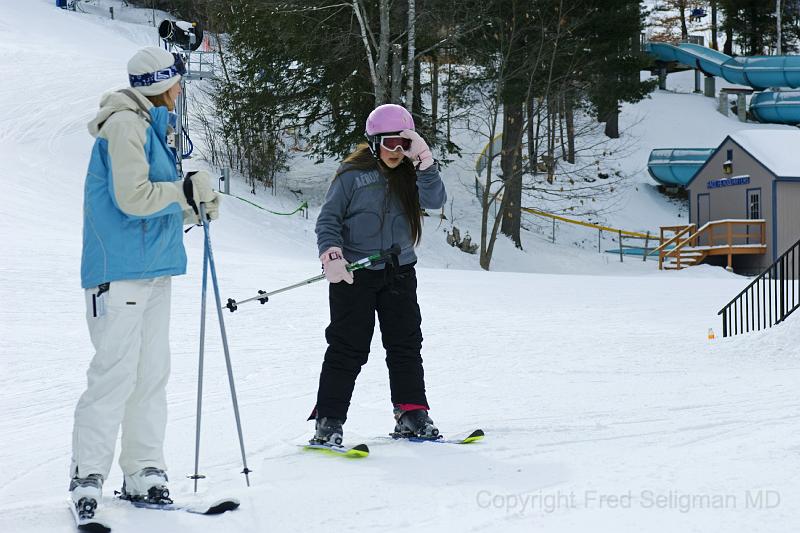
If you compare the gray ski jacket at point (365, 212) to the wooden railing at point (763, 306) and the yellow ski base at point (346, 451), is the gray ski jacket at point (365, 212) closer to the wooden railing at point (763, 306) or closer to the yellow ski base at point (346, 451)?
the yellow ski base at point (346, 451)

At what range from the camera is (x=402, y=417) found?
5227 millimetres

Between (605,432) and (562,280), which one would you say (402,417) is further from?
(562,280)

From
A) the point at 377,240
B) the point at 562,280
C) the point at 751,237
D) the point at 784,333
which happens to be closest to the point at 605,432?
the point at 377,240

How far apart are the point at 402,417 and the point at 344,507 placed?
1374 millimetres

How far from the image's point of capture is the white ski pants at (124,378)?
3.77 m

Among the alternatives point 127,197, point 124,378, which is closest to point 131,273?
point 127,197

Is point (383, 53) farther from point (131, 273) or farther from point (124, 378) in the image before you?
point (124, 378)

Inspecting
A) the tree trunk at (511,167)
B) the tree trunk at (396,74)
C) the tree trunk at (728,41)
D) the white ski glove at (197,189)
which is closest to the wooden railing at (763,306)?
the white ski glove at (197,189)

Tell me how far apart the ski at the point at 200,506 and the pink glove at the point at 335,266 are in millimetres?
1386

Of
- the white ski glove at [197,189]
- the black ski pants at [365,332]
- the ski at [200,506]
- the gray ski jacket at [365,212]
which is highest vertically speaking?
the white ski glove at [197,189]

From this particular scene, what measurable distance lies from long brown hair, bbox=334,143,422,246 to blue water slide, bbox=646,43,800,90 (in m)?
45.0

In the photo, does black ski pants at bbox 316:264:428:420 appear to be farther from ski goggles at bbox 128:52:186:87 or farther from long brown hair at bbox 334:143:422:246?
ski goggles at bbox 128:52:186:87

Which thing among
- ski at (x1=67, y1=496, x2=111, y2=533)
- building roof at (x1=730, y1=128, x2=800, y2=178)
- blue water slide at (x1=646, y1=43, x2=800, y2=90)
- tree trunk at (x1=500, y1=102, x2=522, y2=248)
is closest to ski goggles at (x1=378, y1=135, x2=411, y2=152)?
ski at (x1=67, y1=496, x2=111, y2=533)

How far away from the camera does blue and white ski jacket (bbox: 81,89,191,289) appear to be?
3.77m
